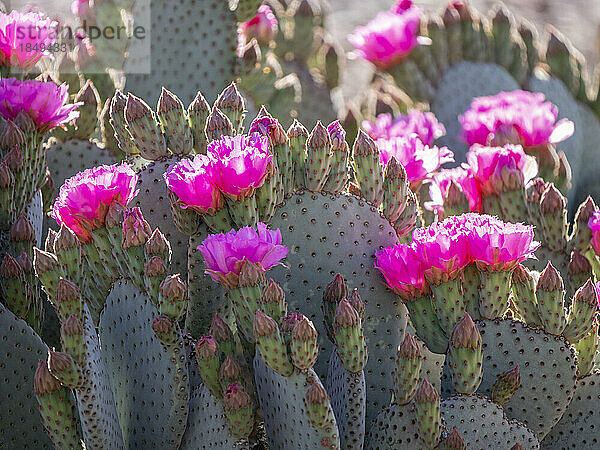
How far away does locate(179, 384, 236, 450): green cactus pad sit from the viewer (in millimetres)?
1569

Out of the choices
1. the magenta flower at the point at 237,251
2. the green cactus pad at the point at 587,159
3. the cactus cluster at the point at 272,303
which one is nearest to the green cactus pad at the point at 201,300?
the cactus cluster at the point at 272,303

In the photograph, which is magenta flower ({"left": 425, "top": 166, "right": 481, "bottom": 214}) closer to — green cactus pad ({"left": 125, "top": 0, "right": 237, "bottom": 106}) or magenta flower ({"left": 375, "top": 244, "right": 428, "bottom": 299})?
magenta flower ({"left": 375, "top": 244, "right": 428, "bottom": 299})

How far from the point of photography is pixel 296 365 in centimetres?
142

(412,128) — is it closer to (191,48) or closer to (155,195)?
(191,48)

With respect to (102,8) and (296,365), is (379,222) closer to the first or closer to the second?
(296,365)

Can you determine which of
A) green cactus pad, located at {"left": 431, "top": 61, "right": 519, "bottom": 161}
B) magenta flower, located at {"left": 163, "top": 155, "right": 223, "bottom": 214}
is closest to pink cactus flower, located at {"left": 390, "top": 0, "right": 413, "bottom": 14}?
green cactus pad, located at {"left": 431, "top": 61, "right": 519, "bottom": 161}

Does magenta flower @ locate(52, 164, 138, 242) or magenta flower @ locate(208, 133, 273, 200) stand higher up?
magenta flower @ locate(208, 133, 273, 200)

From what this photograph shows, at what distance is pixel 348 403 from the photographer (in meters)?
1.58

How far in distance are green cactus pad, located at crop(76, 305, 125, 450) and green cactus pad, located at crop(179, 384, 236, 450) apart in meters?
0.14

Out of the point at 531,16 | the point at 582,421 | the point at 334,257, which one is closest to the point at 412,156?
the point at 334,257

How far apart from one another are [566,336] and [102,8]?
1989 millimetres

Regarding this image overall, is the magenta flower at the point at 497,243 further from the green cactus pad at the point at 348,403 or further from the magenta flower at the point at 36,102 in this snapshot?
the magenta flower at the point at 36,102

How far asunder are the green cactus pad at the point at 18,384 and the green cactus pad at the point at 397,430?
710 mm

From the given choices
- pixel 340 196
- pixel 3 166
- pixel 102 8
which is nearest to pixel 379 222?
pixel 340 196
